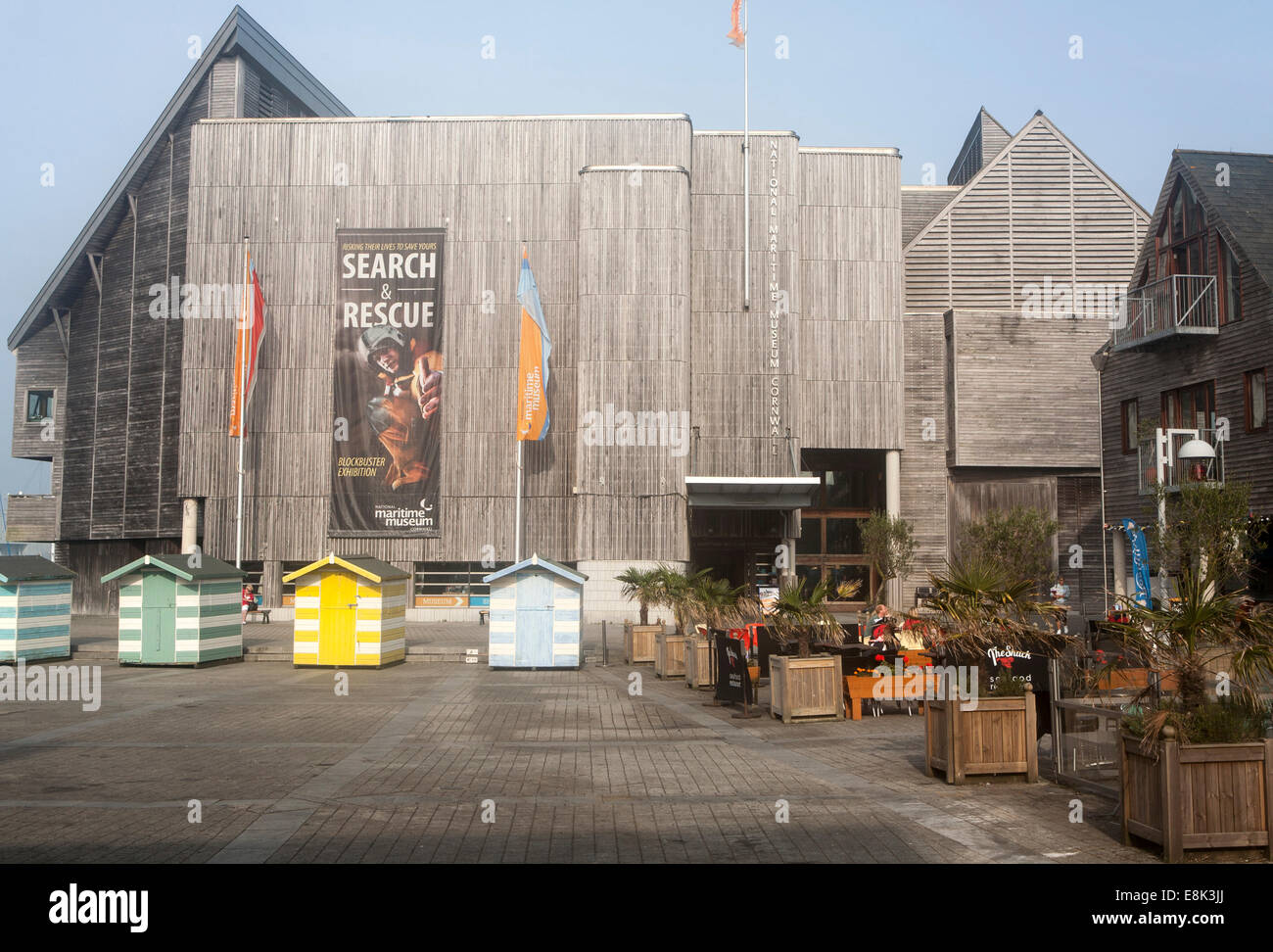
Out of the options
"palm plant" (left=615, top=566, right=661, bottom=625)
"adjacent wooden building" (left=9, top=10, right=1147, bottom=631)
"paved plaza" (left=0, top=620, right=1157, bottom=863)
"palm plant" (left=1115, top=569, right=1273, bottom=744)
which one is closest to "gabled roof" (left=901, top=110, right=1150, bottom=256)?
"adjacent wooden building" (left=9, top=10, right=1147, bottom=631)

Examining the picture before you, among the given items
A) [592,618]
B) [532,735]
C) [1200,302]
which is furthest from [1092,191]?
[532,735]

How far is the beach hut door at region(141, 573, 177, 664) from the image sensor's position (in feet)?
74.0

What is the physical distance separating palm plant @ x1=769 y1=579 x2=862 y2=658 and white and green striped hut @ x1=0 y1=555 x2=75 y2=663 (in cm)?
1593

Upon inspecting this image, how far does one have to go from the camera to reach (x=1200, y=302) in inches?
1096

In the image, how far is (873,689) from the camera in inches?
584

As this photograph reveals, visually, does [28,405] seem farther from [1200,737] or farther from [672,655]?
[1200,737]

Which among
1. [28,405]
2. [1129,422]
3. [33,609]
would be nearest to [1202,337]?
[1129,422]

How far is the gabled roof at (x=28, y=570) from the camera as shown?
22.3 metres

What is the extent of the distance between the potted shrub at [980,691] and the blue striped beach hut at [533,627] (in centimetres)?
1214

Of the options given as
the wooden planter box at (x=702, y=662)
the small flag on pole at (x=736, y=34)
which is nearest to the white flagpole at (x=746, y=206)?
the small flag on pole at (x=736, y=34)

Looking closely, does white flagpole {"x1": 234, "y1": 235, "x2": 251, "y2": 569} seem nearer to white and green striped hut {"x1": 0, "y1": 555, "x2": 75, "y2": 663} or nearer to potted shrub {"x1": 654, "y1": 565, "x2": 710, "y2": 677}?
white and green striped hut {"x1": 0, "y1": 555, "x2": 75, "y2": 663}

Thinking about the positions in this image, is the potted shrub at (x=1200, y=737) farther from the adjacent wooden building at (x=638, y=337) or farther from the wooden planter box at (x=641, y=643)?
the adjacent wooden building at (x=638, y=337)
